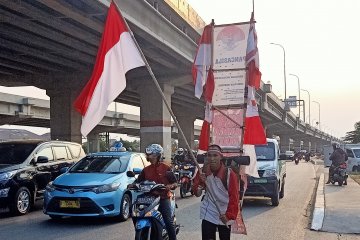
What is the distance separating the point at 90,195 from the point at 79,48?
13.6 meters

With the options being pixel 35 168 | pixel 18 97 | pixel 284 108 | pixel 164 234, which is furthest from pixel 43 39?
pixel 284 108

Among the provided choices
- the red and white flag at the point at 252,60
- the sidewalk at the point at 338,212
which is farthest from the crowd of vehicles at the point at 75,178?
the red and white flag at the point at 252,60

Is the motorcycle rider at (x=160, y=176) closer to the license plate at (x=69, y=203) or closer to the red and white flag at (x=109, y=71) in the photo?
the red and white flag at (x=109, y=71)

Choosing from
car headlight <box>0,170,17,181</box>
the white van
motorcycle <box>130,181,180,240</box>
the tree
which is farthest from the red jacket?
the tree

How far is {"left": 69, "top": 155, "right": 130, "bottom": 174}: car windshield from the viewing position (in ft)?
38.4

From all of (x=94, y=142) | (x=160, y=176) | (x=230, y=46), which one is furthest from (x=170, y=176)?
(x=94, y=142)

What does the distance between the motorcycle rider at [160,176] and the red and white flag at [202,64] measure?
201 centimetres

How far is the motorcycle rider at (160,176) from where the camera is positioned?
22.6ft

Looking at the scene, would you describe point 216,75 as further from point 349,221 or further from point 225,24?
point 349,221

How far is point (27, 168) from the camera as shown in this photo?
1291 cm

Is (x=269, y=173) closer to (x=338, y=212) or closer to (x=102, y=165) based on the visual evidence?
(x=338, y=212)

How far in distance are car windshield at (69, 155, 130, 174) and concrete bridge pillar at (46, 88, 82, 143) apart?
19010 millimetres

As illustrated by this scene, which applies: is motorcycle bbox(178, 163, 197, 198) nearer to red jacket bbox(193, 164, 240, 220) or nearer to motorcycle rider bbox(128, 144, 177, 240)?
motorcycle rider bbox(128, 144, 177, 240)

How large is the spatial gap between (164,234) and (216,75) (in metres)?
4.00
